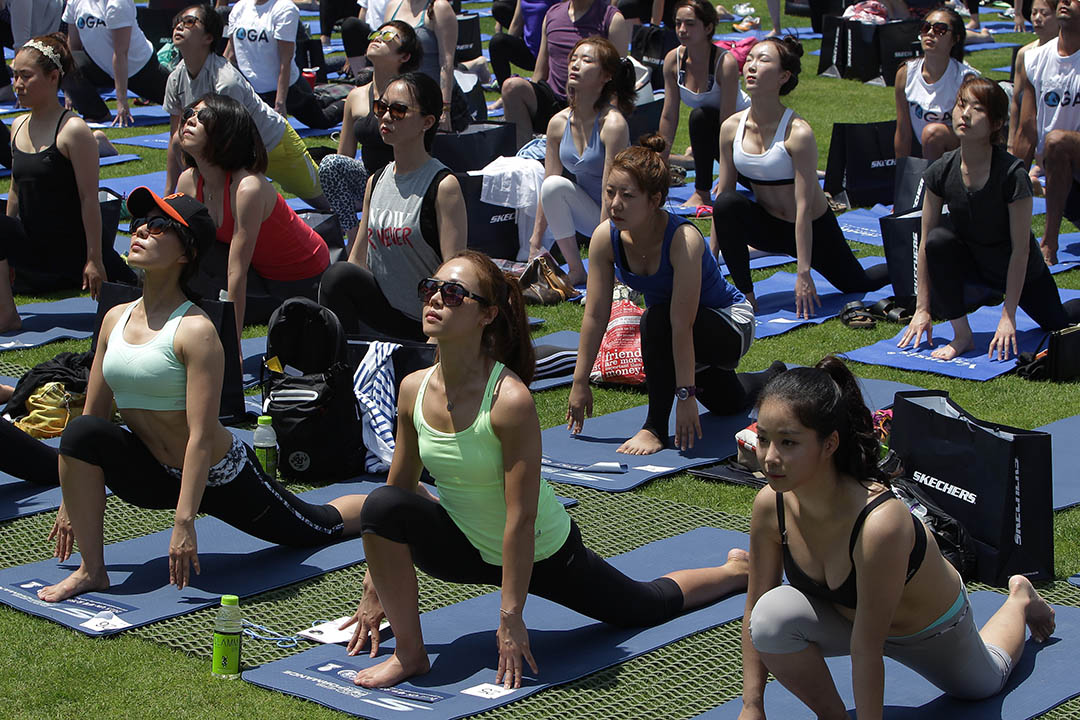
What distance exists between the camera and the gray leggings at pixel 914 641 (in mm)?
3582

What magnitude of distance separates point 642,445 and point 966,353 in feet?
7.37

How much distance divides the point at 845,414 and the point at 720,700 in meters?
1.07

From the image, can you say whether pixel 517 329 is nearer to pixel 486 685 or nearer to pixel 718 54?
pixel 486 685

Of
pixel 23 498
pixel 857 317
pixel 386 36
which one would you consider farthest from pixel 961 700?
pixel 386 36

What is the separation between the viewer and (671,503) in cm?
576

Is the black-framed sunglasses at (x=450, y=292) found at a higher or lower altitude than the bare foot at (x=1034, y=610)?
higher

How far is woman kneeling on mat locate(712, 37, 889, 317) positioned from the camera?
8.34 m

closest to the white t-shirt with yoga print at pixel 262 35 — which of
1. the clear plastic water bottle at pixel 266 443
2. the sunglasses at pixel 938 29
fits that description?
the sunglasses at pixel 938 29

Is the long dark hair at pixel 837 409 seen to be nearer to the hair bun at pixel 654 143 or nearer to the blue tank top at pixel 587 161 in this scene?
the hair bun at pixel 654 143

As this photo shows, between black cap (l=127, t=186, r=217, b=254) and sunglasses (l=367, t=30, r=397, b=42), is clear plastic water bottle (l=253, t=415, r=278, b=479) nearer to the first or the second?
black cap (l=127, t=186, r=217, b=254)

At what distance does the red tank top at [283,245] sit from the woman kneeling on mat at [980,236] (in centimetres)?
313

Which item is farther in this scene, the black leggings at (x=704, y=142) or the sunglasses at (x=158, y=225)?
the black leggings at (x=704, y=142)

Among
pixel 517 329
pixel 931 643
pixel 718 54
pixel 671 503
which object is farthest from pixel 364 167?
pixel 931 643

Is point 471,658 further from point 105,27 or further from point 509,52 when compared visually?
point 105,27
